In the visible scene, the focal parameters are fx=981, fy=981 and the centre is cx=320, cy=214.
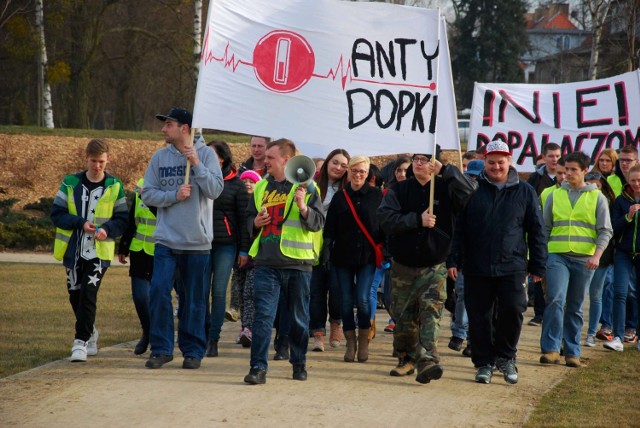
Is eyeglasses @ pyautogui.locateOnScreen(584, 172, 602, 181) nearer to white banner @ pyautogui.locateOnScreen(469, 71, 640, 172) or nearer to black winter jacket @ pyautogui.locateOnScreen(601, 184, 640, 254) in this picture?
black winter jacket @ pyautogui.locateOnScreen(601, 184, 640, 254)

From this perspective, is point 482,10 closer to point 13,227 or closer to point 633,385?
point 13,227

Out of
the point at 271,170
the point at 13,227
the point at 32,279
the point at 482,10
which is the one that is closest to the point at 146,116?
the point at 482,10

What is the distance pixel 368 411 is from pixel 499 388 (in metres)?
1.61

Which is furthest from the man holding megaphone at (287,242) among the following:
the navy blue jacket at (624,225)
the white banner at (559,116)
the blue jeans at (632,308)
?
the white banner at (559,116)

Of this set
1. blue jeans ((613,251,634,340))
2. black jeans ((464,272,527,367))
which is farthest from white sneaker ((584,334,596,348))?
black jeans ((464,272,527,367))

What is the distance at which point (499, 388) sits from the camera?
8156mm

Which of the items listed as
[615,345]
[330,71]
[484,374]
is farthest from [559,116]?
[484,374]

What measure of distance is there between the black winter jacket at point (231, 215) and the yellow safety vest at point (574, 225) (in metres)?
3.00

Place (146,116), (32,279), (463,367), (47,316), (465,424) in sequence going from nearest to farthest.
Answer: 1. (465,424)
2. (463,367)
3. (47,316)
4. (32,279)
5. (146,116)

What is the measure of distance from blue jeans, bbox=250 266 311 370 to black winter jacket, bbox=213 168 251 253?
1.20 metres

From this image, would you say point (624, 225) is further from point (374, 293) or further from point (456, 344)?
point (374, 293)

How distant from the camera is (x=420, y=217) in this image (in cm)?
817

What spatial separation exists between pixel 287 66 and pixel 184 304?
2.43 m

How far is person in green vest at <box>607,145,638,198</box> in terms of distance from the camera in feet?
36.4
